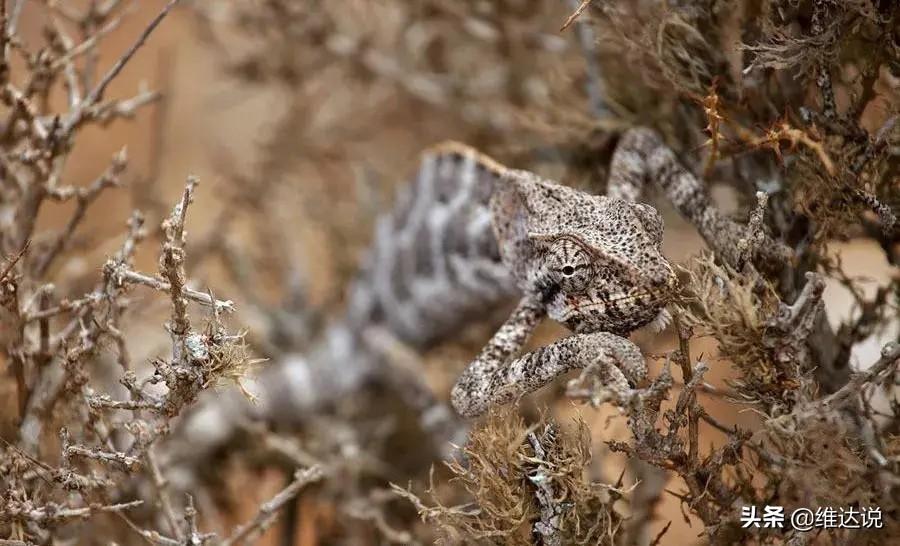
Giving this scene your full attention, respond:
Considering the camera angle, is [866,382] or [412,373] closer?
[866,382]

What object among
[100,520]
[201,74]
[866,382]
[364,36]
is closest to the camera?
[866,382]

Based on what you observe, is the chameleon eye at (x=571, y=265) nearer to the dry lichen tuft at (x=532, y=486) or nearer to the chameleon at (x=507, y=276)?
the chameleon at (x=507, y=276)

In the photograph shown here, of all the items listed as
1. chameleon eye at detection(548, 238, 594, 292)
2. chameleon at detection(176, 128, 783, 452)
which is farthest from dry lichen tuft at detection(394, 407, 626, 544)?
chameleon eye at detection(548, 238, 594, 292)

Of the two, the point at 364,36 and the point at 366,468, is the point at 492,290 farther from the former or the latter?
the point at 364,36

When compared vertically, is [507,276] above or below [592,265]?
below

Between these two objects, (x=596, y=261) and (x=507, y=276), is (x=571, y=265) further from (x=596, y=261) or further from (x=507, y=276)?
(x=507, y=276)

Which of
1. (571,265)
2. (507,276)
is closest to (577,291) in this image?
(571,265)

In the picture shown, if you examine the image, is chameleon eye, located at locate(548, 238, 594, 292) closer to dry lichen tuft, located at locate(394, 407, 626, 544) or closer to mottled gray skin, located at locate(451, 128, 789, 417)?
mottled gray skin, located at locate(451, 128, 789, 417)

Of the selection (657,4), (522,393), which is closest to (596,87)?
(657,4)
